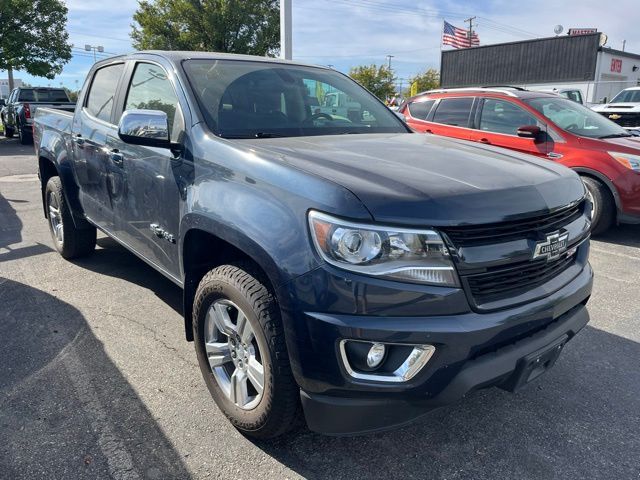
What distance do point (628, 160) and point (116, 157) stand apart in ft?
17.7

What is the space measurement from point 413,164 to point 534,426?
1450mm

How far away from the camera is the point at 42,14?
20062 mm

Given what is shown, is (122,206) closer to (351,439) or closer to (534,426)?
(351,439)

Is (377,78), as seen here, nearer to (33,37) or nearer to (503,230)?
(33,37)

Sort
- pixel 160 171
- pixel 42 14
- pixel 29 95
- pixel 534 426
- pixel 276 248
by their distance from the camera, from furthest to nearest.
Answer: pixel 42 14
pixel 29 95
pixel 160 171
pixel 534 426
pixel 276 248

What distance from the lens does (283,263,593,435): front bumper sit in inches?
71.4

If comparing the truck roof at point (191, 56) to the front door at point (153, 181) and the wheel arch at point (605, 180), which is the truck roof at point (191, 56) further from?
the wheel arch at point (605, 180)

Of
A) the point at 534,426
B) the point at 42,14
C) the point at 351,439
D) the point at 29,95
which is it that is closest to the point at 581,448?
the point at 534,426

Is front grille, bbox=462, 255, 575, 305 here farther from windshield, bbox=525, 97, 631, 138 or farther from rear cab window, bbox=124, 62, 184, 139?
windshield, bbox=525, 97, 631, 138

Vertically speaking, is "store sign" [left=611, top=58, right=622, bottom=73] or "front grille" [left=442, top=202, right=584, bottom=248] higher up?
"store sign" [left=611, top=58, right=622, bottom=73]

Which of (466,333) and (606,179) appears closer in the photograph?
(466,333)

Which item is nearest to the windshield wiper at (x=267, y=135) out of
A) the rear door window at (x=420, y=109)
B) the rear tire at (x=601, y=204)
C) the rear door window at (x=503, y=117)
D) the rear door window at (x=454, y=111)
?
the rear tire at (x=601, y=204)

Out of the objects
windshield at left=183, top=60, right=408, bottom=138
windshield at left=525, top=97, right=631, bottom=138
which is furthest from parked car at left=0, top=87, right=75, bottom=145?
windshield at left=183, top=60, right=408, bottom=138

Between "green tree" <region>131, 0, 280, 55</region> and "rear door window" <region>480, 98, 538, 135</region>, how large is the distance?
63.5ft
